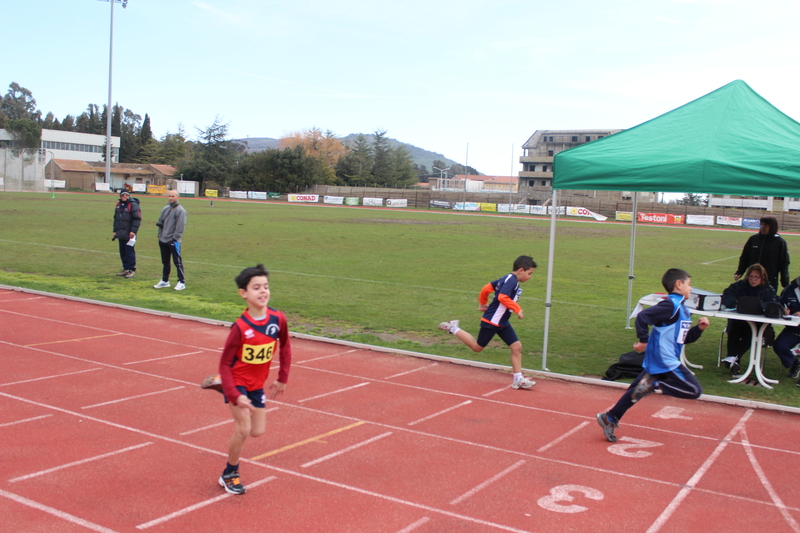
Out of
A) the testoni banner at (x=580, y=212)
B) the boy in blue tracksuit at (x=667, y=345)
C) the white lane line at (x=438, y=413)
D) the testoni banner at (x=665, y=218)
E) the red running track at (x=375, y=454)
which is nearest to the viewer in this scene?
the red running track at (x=375, y=454)

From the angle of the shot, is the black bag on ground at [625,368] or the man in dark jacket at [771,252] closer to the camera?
the black bag on ground at [625,368]

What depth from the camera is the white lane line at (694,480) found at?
4.62 m

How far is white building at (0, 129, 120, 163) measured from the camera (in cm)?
11712

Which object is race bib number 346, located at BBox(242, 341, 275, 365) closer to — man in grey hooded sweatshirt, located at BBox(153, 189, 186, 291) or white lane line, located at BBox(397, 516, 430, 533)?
Answer: white lane line, located at BBox(397, 516, 430, 533)

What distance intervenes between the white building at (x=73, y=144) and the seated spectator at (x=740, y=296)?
408ft

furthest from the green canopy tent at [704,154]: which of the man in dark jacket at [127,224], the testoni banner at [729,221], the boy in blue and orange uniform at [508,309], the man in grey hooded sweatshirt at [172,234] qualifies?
the testoni banner at [729,221]

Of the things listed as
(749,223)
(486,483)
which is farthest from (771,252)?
(749,223)

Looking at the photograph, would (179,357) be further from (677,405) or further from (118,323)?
(677,405)

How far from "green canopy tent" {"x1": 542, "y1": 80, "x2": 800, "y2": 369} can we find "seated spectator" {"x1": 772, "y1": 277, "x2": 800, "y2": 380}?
179 centimetres

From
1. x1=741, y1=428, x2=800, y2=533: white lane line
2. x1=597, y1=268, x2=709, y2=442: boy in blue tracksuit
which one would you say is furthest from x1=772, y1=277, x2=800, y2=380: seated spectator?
x1=597, y1=268, x2=709, y2=442: boy in blue tracksuit

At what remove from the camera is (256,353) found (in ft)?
15.7

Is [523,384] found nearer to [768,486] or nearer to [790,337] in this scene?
[768,486]

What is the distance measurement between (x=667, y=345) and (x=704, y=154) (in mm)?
2914

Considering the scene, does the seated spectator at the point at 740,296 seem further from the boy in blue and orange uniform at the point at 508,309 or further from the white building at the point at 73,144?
the white building at the point at 73,144
